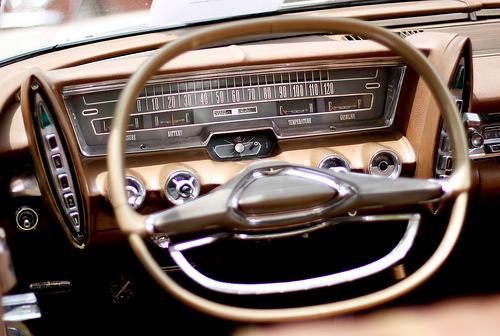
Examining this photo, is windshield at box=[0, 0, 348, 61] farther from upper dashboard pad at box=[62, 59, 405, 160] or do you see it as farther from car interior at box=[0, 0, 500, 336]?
upper dashboard pad at box=[62, 59, 405, 160]

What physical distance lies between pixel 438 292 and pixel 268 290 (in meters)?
1.46

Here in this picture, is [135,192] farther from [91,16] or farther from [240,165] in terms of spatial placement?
[91,16]

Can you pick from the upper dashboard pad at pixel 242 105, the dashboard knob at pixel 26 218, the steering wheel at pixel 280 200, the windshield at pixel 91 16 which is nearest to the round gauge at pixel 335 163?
the upper dashboard pad at pixel 242 105

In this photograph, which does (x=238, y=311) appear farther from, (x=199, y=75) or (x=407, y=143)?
(x=407, y=143)

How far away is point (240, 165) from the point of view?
1818 mm

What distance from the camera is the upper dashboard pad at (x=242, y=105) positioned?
174 cm

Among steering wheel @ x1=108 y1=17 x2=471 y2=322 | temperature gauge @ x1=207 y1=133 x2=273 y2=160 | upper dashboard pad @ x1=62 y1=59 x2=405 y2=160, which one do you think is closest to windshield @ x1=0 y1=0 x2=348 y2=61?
upper dashboard pad @ x1=62 y1=59 x2=405 y2=160

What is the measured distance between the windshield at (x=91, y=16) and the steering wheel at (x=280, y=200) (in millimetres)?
892

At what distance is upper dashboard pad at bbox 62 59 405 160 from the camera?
1.74 meters

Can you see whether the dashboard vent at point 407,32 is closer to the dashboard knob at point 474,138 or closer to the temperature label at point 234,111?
the dashboard knob at point 474,138

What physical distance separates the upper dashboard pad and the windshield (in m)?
0.45

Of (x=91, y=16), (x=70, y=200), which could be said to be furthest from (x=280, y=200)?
(x=91, y=16)

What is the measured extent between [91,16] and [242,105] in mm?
812

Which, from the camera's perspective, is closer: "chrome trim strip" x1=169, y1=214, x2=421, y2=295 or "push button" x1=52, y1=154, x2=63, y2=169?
"chrome trim strip" x1=169, y1=214, x2=421, y2=295
